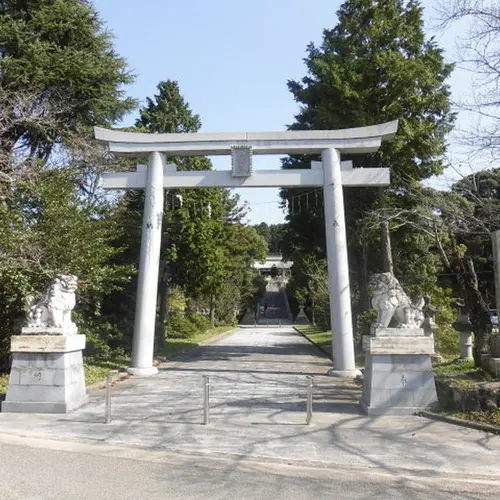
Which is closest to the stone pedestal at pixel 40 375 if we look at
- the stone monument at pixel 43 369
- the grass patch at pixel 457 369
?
the stone monument at pixel 43 369

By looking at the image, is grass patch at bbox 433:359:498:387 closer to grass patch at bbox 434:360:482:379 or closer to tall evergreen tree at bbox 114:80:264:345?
grass patch at bbox 434:360:482:379

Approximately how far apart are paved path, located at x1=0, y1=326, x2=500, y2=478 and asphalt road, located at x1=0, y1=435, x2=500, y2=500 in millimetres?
304

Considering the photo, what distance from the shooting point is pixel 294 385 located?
13.1 m

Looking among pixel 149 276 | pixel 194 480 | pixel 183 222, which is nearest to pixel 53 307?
pixel 194 480

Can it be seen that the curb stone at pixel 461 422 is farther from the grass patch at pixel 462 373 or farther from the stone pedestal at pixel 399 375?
the grass patch at pixel 462 373

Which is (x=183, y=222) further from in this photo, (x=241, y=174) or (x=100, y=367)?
(x=100, y=367)

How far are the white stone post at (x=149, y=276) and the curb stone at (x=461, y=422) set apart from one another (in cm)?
844

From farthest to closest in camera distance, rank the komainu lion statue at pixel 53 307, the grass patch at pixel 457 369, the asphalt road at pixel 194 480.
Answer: the grass patch at pixel 457 369
the komainu lion statue at pixel 53 307
the asphalt road at pixel 194 480

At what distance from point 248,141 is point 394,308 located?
795 centimetres

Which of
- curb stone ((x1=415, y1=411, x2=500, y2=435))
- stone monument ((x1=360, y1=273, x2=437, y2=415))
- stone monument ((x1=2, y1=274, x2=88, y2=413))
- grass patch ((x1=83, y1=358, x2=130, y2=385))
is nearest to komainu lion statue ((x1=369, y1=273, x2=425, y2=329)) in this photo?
stone monument ((x1=360, y1=273, x2=437, y2=415))

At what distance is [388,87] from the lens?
18.0m

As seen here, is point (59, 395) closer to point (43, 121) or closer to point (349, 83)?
point (43, 121)

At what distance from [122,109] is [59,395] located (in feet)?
39.1

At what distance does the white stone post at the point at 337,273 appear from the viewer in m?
14.7
